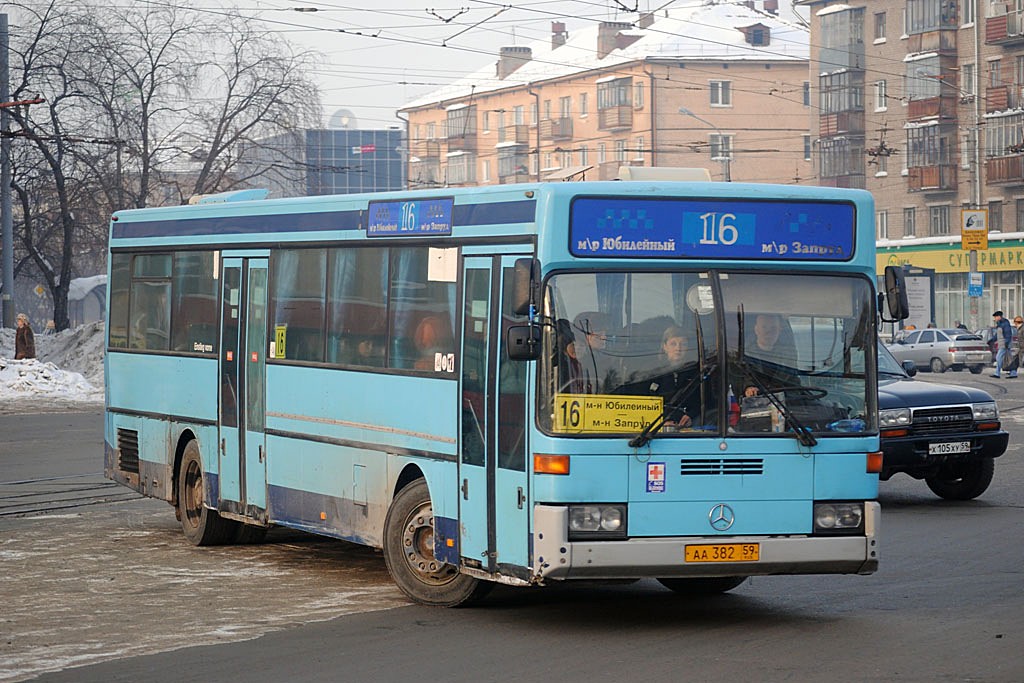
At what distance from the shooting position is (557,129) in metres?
91.0

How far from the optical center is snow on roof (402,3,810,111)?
278 feet

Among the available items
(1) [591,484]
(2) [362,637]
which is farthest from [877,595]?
(2) [362,637]

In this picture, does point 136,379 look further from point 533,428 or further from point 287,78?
point 287,78

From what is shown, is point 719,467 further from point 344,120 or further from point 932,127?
point 344,120

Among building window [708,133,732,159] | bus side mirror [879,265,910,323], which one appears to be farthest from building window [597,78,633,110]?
bus side mirror [879,265,910,323]

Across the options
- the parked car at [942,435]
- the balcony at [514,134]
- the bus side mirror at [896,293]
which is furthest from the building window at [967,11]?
the bus side mirror at [896,293]

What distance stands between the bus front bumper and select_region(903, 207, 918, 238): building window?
6318 cm

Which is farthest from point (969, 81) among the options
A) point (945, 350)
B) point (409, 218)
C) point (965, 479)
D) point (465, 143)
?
point (409, 218)

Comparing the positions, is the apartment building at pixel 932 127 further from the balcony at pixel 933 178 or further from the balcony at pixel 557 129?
the balcony at pixel 557 129

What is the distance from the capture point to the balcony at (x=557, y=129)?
90.1 m

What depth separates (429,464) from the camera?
10070mm

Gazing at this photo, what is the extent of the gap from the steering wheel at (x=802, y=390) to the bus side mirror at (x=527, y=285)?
1.36 m

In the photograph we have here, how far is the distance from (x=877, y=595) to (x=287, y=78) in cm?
4109

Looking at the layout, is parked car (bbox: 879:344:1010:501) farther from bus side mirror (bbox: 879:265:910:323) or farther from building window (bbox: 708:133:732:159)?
building window (bbox: 708:133:732:159)
